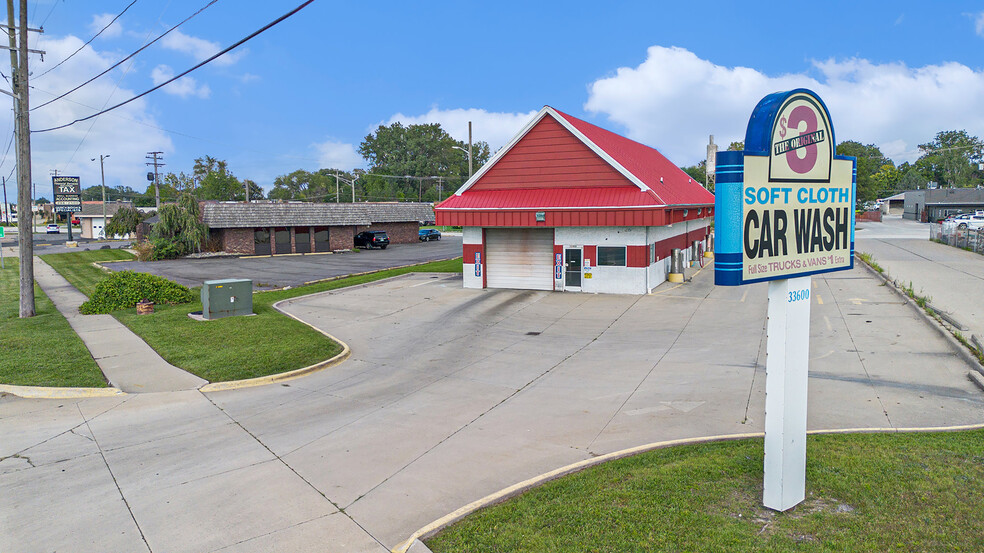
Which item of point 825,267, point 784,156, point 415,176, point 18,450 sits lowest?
point 18,450

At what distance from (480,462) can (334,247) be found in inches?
1889

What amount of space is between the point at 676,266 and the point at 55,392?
24.9 meters

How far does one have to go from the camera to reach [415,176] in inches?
4796

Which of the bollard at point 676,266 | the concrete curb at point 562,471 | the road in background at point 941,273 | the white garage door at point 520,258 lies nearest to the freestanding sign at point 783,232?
the concrete curb at point 562,471

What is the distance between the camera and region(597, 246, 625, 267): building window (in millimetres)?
24625

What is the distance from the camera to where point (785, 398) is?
6.22 metres

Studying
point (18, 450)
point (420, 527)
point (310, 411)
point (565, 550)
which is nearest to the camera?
point (565, 550)

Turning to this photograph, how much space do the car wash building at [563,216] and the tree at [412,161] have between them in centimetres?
9356

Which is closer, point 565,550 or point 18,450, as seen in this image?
point 565,550

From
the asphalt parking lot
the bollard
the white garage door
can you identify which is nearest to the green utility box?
the asphalt parking lot

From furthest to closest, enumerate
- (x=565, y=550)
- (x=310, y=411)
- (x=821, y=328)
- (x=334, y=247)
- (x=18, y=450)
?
(x=334, y=247)
(x=821, y=328)
(x=310, y=411)
(x=18, y=450)
(x=565, y=550)

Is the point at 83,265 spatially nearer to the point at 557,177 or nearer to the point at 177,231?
the point at 177,231

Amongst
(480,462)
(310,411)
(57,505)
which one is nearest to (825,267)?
(480,462)

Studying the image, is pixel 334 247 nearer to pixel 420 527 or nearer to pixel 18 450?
pixel 18 450
